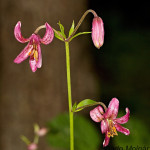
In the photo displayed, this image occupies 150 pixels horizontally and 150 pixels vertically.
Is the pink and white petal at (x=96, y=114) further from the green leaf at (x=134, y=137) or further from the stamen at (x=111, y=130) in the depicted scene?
the green leaf at (x=134, y=137)

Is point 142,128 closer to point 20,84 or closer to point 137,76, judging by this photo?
point 20,84

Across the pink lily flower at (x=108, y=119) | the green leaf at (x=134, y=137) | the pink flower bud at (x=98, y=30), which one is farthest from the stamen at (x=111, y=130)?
the green leaf at (x=134, y=137)

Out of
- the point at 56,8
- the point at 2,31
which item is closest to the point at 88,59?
the point at 56,8

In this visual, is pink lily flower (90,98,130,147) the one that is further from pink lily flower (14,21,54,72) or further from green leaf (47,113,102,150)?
green leaf (47,113,102,150)

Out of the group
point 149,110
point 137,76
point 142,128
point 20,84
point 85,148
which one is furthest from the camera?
point 137,76

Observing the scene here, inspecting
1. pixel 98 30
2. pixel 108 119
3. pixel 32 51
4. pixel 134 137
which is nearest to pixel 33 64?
pixel 32 51
